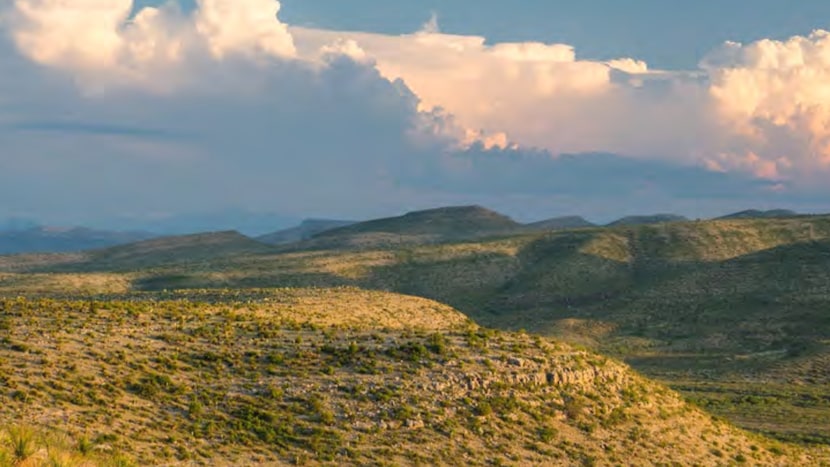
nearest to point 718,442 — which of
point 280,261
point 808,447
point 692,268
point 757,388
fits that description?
point 808,447

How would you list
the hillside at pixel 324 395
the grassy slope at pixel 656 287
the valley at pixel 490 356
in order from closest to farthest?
the hillside at pixel 324 395 → the valley at pixel 490 356 → the grassy slope at pixel 656 287

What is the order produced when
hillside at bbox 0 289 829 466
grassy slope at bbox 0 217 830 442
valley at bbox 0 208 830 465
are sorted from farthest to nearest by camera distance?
grassy slope at bbox 0 217 830 442 → valley at bbox 0 208 830 465 → hillside at bbox 0 289 829 466

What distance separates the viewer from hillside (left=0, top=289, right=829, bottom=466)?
39.3 meters

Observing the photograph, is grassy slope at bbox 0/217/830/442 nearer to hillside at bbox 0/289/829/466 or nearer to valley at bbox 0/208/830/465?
valley at bbox 0/208/830/465

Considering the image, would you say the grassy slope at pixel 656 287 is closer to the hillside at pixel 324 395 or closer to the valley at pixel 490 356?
the valley at pixel 490 356

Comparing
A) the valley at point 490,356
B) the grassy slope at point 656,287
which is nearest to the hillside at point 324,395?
the valley at point 490,356

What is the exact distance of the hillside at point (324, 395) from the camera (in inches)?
1547

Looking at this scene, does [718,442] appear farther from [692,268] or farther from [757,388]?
[692,268]

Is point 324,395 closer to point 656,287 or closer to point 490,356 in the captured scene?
point 490,356

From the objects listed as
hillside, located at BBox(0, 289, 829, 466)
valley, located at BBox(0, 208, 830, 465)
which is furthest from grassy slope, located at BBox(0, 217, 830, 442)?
hillside, located at BBox(0, 289, 829, 466)

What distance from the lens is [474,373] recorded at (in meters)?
49.3

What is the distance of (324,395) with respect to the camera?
1758 inches

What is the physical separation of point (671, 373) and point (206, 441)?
7613cm

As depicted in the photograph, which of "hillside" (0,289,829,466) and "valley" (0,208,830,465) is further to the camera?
"valley" (0,208,830,465)
